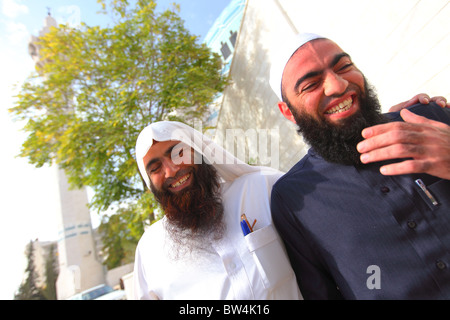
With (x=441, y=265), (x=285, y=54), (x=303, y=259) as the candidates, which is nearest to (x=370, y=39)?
(x=285, y=54)

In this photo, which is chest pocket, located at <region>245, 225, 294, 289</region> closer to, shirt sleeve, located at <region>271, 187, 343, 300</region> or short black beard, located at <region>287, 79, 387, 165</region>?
shirt sleeve, located at <region>271, 187, 343, 300</region>

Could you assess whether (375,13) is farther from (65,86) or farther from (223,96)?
(65,86)

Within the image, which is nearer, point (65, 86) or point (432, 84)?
point (432, 84)

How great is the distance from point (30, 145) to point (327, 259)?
904 cm

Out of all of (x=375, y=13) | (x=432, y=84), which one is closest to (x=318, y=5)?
(x=375, y=13)

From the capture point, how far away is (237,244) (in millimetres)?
1600

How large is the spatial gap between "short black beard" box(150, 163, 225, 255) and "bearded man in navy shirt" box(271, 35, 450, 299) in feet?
1.64

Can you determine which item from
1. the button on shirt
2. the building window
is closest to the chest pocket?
the button on shirt

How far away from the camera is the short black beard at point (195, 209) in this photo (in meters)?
1.80

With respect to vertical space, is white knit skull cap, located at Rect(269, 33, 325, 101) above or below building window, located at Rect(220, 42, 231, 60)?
below

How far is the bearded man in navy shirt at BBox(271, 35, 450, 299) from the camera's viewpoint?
3.64 feet
